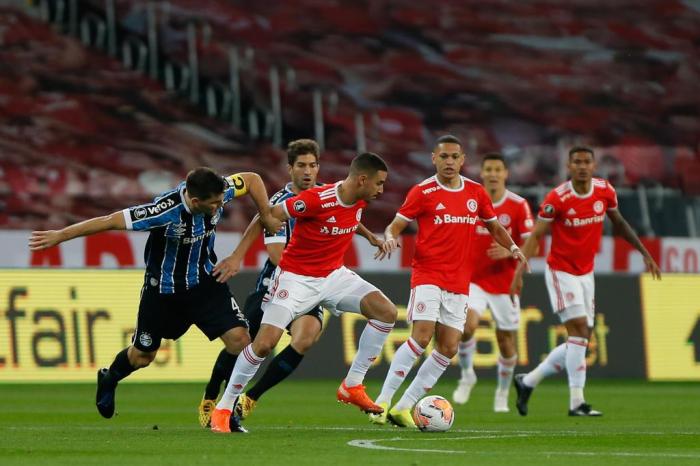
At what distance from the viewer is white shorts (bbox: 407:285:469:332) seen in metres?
10.1

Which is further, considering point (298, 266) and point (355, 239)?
point (355, 239)

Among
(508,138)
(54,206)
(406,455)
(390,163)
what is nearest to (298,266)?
(406,455)

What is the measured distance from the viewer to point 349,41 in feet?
89.0

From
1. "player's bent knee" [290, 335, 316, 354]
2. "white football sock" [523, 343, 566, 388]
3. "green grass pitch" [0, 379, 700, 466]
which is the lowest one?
"green grass pitch" [0, 379, 700, 466]

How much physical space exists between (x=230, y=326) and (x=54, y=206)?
1289 centimetres

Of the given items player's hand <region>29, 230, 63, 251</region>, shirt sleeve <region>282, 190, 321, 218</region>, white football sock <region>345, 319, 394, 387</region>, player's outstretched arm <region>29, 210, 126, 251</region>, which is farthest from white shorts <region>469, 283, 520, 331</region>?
player's hand <region>29, 230, 63, 251</region>

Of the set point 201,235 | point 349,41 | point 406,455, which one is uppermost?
point 349,41

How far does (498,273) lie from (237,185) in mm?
4590

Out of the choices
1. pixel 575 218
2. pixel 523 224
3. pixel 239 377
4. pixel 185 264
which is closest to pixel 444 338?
pixel 239 377

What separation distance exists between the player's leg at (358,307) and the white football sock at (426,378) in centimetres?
22

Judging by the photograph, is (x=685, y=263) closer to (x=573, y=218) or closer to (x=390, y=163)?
(x=390, y=163)

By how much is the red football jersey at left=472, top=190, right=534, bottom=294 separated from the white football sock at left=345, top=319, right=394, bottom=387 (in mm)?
3389

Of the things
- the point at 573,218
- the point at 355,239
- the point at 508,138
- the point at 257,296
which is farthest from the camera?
the point at 508,138

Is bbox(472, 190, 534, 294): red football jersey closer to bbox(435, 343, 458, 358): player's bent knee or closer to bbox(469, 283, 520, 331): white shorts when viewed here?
bbox(469, 283, 520, 331): white shorts
